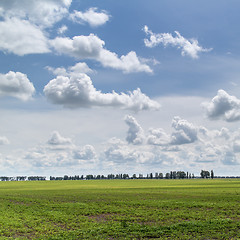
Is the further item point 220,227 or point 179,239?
point 220,227

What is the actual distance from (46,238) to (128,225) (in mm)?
8701

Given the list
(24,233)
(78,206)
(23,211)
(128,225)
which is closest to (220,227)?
(128,225)

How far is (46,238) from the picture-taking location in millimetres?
24375

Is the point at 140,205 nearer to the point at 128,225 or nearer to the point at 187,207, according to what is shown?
the point at 187,207

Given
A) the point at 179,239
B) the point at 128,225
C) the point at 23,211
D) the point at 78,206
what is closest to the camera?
the point at 179,239

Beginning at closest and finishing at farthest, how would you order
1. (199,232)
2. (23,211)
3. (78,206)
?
(199,232) < (23,211) < (78,206)

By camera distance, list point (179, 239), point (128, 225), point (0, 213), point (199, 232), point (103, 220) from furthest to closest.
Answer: point (0, 213)
point (103, 220)
point (128, 225)
point (199, 232)
point (179, 239)

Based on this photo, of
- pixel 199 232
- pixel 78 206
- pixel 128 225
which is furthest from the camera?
pixel 78 206

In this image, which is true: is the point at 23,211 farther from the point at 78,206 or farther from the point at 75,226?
the point at 75,226

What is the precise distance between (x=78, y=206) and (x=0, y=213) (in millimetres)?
11587

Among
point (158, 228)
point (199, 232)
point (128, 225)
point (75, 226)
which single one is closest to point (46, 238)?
point (75, 226)

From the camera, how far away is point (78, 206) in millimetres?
43094

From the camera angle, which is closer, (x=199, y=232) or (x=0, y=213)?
(x=199, y=232)

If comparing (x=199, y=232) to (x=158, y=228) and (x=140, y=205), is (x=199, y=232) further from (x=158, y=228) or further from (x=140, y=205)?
(x=140, y=205)
